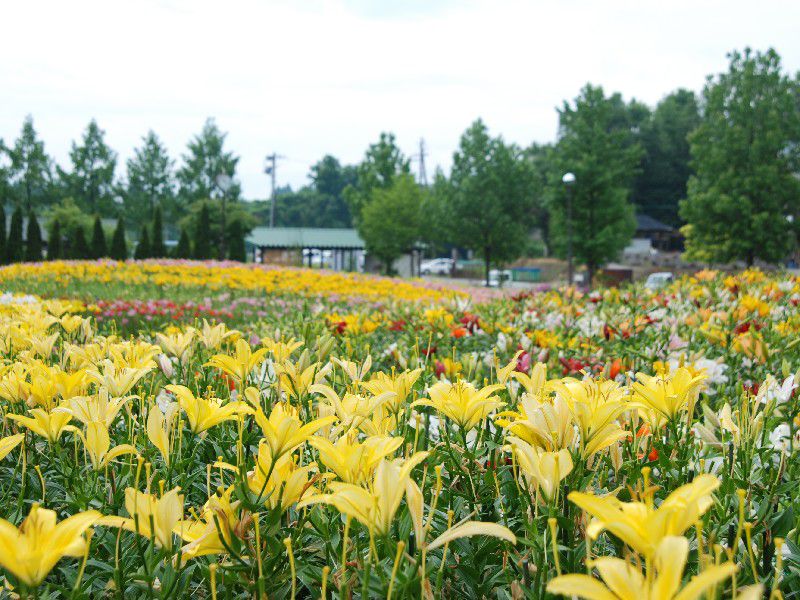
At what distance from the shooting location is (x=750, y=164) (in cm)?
2478

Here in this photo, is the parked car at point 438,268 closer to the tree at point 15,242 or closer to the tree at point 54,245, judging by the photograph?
the tree at point 54,245

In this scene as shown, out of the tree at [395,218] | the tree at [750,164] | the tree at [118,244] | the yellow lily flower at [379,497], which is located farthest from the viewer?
the tree at [395,218]

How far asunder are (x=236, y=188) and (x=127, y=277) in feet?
102

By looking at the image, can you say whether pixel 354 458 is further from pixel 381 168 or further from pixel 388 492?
pixel 381 168

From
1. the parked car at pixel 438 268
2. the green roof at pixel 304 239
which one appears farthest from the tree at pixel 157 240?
the parked car at pixel 438 268

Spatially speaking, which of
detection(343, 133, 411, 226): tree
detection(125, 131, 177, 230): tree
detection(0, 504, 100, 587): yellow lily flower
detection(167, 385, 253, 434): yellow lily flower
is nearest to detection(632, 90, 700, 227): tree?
detection(343, 133, 411, 226): tree

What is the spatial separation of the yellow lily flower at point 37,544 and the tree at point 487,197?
93.7 feet

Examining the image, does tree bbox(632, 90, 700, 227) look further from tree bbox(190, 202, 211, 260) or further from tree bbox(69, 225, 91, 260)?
tree bbox(69, 225, 91, 260)

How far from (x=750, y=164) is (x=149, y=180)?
129ft

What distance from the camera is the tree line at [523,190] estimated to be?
80.9 ft

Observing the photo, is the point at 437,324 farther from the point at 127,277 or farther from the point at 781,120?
the point at 781,120

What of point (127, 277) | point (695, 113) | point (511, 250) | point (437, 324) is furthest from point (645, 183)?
point (437, 324)

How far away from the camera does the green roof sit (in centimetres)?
3753

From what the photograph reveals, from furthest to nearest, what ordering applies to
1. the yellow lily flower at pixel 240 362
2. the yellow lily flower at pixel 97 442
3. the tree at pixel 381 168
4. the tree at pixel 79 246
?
the tree at pixel 381 168, the tree at pixel 79 246, the yellow lily flower at pixel 240 362, the yellow lily flower at pixel 97 442
